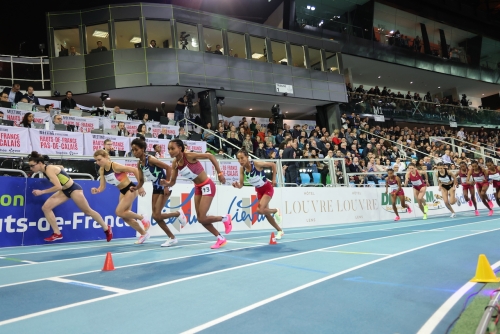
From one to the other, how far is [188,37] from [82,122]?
11.0 meters

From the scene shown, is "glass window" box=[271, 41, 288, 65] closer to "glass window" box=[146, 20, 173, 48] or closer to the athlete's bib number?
"glass window" box=[146, 20, 173, 48]

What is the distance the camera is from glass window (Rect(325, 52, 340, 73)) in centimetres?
3058

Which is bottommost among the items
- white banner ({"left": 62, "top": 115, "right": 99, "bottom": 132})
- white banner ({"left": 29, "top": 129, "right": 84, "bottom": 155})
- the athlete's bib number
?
the athlete's bib number

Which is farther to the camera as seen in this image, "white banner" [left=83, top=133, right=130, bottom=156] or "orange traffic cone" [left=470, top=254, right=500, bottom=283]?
"white banner" [left=83, top=133, right=130, bottom=156]

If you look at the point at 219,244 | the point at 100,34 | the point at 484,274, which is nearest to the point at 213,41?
the point at 100,34

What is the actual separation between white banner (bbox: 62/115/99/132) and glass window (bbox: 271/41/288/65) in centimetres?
1530

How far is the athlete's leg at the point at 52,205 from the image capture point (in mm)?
9062

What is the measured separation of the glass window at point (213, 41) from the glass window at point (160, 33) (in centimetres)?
220

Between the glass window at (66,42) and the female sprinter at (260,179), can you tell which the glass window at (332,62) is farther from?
the female sprinter at (260,179)

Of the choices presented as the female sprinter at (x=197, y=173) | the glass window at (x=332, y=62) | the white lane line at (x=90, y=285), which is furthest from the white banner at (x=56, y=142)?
the glass window at (x=332, y=62)

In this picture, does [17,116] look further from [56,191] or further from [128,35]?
[128,35]

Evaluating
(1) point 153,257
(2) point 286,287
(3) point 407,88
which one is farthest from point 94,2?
(3) point 407,88

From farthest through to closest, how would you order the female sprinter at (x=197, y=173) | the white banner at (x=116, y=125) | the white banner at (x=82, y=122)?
the white banner at (x=116, y=125) < the white banner at (x=82, y=122) < the female sprinter at (x=197, y=173)

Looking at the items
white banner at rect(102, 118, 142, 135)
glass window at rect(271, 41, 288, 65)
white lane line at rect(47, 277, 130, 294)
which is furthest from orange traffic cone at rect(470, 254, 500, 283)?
glass window at rect(271, 41, 288, 65)
